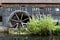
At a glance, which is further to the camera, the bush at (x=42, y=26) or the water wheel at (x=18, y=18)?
the water wheel at (x=18, y=18)

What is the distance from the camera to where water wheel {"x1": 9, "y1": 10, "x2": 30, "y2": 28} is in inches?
1293

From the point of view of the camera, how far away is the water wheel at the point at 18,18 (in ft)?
108

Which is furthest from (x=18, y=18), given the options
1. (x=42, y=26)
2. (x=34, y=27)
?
(x=42, y=26)

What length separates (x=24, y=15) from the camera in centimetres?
3316

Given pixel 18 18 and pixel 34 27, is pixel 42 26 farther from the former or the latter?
pixel 18 18

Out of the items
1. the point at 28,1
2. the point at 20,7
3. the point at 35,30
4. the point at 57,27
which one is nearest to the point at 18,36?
the point at 35,30

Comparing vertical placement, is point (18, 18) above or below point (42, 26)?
above

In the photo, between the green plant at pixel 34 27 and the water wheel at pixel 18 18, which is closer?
the green plant at pixel 34 27

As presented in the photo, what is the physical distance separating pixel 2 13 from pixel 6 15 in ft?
1.86

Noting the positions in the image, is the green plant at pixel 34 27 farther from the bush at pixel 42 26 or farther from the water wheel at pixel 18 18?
the water wheel at pixel 18 18

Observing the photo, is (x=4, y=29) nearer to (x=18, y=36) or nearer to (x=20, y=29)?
(x=20, y=29)

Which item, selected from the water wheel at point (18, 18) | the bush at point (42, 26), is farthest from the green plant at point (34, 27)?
the water wheel at point (18, 18)

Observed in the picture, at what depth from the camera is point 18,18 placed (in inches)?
1320

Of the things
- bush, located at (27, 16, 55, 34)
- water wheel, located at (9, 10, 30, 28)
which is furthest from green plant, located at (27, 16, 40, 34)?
water wheel, located at (9, 10, 30, 28)
